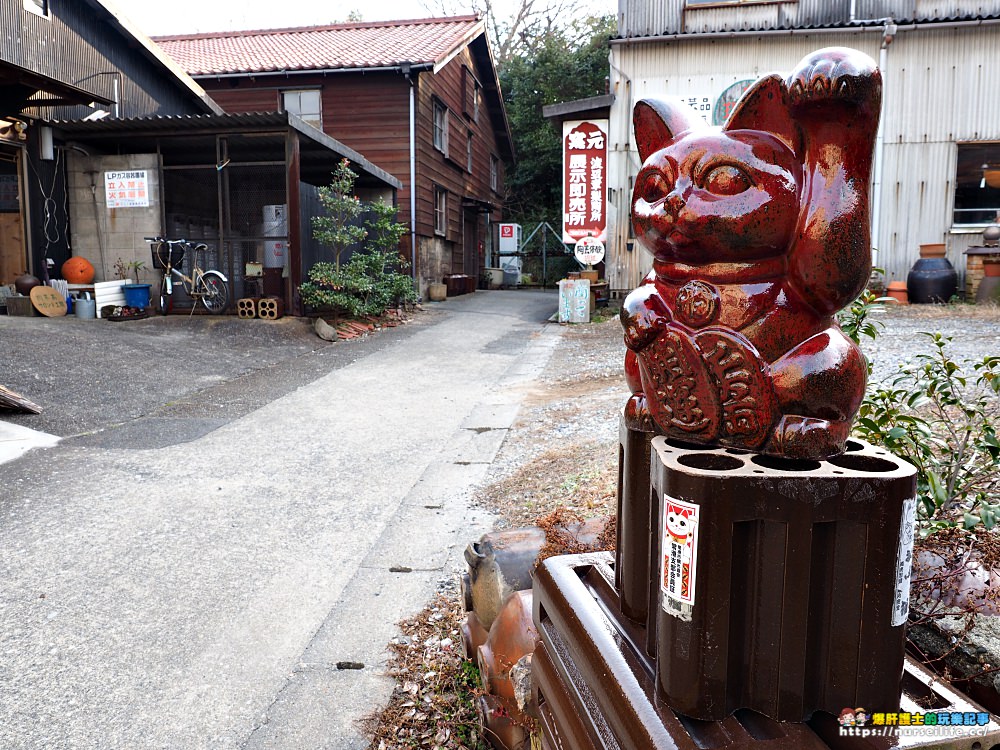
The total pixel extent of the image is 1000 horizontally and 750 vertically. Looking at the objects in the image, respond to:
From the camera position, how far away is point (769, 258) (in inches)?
48.6

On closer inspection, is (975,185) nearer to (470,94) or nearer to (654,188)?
(470,94)

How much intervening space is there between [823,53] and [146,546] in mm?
3236

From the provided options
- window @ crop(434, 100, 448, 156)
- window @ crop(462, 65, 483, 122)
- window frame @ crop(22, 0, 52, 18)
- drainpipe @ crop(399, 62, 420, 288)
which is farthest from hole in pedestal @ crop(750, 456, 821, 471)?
window @ crop(462, 65, 483, 122)

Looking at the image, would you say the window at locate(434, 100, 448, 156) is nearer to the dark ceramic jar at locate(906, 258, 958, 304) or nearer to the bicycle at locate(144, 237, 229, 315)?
the bicycle at locate(144, 237, 229, 315)

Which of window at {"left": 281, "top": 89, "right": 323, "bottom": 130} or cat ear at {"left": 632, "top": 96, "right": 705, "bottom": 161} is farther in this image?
window at {"left": 281, "top": 89, "right": 323, "bottom": 130}

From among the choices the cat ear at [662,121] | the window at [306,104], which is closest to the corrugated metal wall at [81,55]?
the window at [306,104]

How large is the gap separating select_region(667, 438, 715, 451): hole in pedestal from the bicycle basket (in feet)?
37.0

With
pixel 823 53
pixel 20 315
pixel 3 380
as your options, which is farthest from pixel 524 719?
pixel 20 315

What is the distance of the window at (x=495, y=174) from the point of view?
2489 cm

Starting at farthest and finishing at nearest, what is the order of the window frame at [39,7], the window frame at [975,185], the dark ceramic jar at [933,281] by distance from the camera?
the window frame at [975,185]
the dark ceramic jar at [933,281]
the window frame at [39,7]

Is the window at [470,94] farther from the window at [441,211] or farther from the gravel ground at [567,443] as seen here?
the gravel ground at [567,443]

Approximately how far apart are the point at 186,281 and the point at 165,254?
0.50 m

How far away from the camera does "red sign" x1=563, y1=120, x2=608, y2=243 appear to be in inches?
485

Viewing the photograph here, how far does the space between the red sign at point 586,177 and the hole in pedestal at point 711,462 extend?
1157 centimetres
